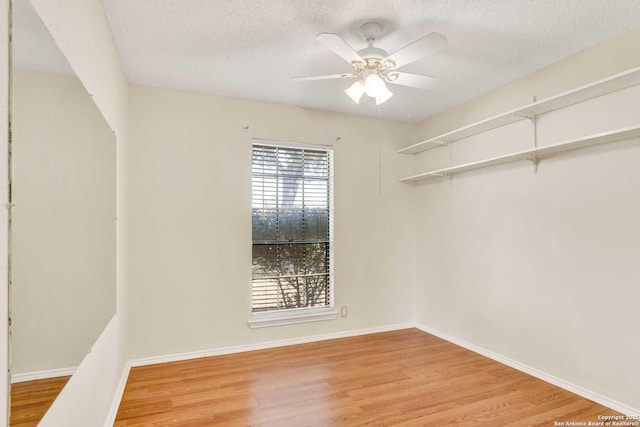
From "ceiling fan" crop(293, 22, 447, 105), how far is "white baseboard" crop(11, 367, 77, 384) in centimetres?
185

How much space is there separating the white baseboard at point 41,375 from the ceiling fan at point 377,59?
1.85m

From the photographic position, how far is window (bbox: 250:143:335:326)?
12.1ft

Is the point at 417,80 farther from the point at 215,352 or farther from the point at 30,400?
the point at 215,352

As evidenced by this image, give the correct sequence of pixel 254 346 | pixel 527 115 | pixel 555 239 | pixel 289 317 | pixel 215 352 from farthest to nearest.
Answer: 1. pixel 289 317
2. pixel 254 346
3. pixel 215 352
4. pixel 527 115
5. pixel 555 239

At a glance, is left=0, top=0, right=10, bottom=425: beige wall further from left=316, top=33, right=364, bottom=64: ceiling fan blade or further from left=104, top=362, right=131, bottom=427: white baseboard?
left=104, top=362, right=131, bottom=427: white baseboard

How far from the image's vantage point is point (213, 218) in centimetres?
345

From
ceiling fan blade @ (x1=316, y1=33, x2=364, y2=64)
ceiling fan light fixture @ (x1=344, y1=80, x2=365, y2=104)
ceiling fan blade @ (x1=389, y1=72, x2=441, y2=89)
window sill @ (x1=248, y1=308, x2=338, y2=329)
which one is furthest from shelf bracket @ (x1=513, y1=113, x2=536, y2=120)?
window sill @ (x1=248, y1=308, x2=338, y2=329)

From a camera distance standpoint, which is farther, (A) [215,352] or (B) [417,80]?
(A) [215,352]

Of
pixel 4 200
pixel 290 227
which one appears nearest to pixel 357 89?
pixel 290 227

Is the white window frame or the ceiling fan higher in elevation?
the ceiling fan

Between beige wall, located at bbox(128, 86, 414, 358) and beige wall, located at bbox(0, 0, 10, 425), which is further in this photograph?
beige wall, located at bbox(128, 86, 414, 358)

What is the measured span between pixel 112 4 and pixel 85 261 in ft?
5.14

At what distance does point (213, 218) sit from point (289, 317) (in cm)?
128

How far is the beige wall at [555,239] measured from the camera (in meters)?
2.36
